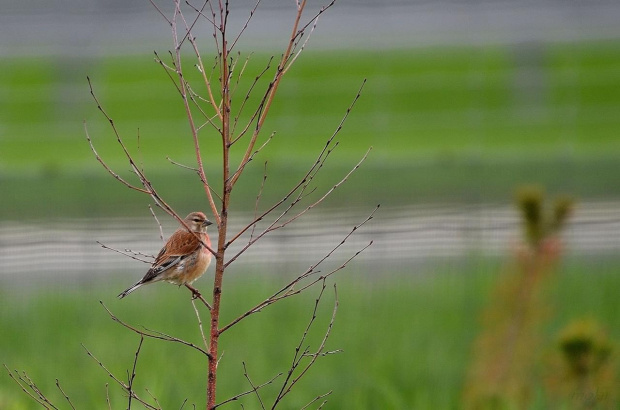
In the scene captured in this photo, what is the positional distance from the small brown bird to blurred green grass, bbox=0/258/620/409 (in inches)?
20.9

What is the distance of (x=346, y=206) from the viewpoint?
413 inches

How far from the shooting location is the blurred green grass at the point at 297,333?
19.2 feet

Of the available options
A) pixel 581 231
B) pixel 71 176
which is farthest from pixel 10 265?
pixel 581 231

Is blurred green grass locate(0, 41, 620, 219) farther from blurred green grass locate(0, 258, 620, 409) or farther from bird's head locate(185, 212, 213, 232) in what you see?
bird's head locate(185, 212, 213, 232)

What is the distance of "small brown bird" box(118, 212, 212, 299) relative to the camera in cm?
500

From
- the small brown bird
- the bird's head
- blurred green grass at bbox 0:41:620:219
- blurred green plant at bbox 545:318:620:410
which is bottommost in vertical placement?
blurred green plant at bbox 545:318:620:410

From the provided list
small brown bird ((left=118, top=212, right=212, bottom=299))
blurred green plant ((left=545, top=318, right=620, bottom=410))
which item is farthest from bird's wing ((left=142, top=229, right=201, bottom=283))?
blurred green plant ((left=545, top=318, right=620, bottom=410))

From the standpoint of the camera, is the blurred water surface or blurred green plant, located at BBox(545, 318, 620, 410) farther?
the blurred water surface

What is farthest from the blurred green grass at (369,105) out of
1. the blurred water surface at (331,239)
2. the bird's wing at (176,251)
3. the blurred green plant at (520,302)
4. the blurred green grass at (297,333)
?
the blurred green plant at (520,302)

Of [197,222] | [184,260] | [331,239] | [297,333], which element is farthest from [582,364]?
[331,239]

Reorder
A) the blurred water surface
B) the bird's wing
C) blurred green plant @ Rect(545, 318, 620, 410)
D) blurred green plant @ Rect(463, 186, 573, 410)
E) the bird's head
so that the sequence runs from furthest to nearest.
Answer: the blurred water surface, the bird's head, the bird's wing, blurred green plant @ Rect(463, 186, 573, 410), blurred green plant @ Rect(545, 318, 620, 410)

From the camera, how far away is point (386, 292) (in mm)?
8883

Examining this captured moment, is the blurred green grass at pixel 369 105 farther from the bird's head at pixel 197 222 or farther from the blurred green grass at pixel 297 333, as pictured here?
the bird's head at pixel 197 222

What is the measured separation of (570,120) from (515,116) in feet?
4.05
